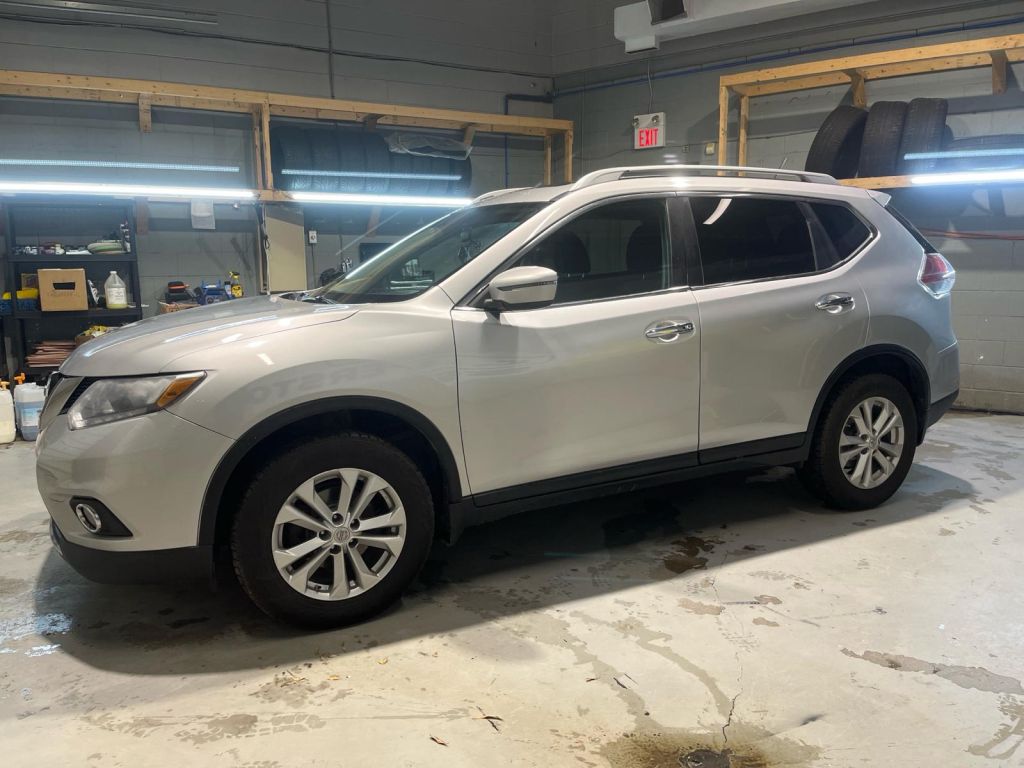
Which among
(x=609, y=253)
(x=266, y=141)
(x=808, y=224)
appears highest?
(x=266, y=141)

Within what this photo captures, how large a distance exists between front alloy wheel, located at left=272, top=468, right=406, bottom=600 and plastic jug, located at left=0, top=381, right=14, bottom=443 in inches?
159

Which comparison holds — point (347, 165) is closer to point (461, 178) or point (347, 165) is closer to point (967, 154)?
point (461, 178)

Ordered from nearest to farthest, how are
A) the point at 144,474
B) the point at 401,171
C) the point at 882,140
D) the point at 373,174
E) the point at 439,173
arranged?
the point at 144,474 < the point at 882,140 < the point at 373,174 < the point at 401,171 < the point at 439,173

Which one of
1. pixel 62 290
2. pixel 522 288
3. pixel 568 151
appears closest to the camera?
pixel 522 288

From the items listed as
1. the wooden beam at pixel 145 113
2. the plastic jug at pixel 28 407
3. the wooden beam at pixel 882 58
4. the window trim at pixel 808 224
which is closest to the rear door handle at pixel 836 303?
the window trim at pixel 808 224

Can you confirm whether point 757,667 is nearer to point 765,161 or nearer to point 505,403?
point 505,403

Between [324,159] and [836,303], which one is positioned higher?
[324,159]

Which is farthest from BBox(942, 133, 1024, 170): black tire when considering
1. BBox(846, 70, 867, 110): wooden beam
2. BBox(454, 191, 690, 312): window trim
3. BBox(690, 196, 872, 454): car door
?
BBox(454, 191, 690, 312): window trim

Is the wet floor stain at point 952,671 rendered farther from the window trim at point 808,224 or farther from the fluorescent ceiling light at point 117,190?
the fluorescent ceiling light at point 117,190

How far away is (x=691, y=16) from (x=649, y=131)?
1.31 metres

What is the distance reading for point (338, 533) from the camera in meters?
2.41

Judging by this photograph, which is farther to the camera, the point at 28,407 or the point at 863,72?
the point at 863,72

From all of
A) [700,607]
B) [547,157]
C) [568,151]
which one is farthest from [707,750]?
[547,157]

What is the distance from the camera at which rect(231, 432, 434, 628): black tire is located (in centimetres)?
229
